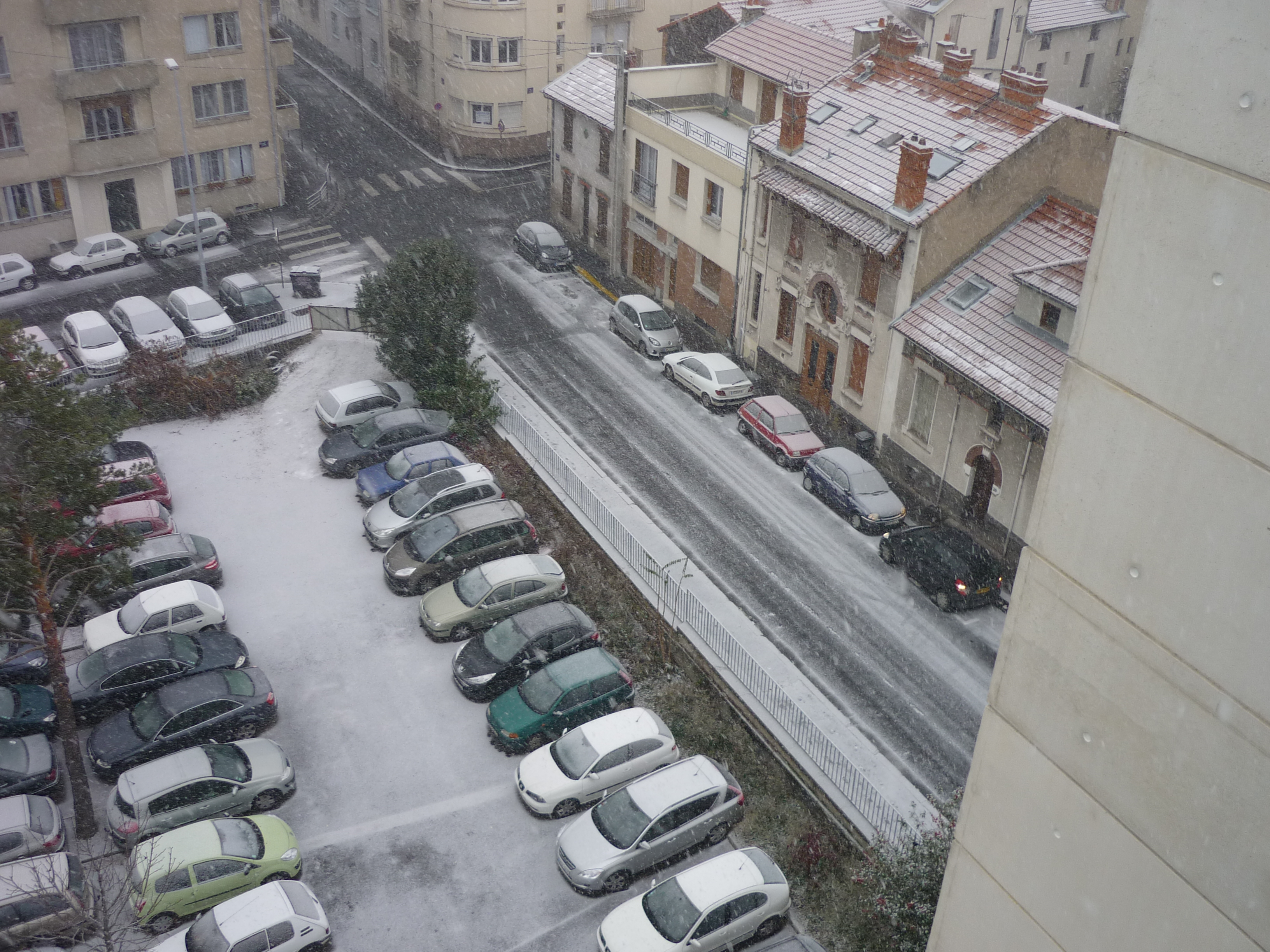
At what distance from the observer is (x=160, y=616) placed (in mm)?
25031

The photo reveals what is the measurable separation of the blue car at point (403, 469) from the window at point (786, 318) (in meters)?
11.5

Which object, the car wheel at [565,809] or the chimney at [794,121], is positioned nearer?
the car wheel at [565,809]

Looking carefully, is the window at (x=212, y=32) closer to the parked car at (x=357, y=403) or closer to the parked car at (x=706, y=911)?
the parked car at (x=357, y=403)

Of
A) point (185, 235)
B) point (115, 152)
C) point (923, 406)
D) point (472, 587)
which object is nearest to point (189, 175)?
point (185, 235)

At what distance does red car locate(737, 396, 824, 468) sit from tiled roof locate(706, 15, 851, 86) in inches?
462

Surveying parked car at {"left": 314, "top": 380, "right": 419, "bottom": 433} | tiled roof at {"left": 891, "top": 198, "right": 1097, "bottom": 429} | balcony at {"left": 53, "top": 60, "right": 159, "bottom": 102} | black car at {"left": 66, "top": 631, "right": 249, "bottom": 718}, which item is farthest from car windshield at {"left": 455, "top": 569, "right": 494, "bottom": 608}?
balcony at {"left": 53, "top": 60, "right": 159, "bottom": 102}

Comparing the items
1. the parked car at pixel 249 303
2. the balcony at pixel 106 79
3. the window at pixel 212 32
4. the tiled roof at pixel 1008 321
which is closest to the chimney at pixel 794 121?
the tiled roof at pixel 1008 321

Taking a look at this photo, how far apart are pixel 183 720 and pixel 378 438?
1137cm

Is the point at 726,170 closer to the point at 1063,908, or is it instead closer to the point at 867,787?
the point at 867,787

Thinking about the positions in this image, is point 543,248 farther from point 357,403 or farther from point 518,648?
point 518,648

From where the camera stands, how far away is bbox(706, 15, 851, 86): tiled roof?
38.4 metres

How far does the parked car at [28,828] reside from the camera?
1956cm

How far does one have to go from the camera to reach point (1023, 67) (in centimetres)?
5581

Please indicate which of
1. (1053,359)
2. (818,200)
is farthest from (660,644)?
(818,200)
